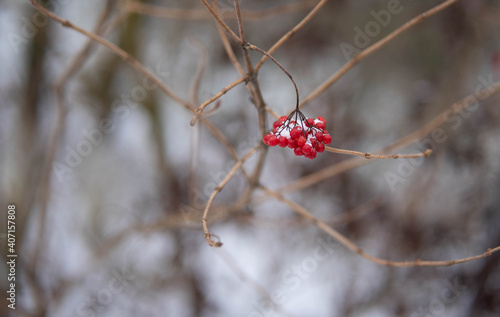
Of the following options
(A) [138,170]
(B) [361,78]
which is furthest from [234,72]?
(A) [138,170]

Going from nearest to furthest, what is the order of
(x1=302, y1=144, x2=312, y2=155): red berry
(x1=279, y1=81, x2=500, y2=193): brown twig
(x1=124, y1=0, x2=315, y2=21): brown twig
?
(x1=302, y1=144, x2=312, y2=155): red berry → (x1=279, y1=81, x2=500, y2=193): brown twig → (x1=124, y1=0, x2=315, y2=21): brown twig

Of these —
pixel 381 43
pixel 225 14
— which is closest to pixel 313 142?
pixel 381 43

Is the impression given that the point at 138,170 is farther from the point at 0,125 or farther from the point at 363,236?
the point at 363,236

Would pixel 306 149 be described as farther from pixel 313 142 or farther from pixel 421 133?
pixel 421 133

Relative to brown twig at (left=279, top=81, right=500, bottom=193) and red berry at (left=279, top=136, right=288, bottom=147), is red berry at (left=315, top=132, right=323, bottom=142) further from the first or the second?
brown twig at (left=279, top=81, right=500, bottom=193)

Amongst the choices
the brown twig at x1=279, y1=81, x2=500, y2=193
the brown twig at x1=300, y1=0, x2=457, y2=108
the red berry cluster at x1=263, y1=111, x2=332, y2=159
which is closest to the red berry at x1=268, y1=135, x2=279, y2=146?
the red berry cluster at x1=263, y1=111, x2=332, y2=159

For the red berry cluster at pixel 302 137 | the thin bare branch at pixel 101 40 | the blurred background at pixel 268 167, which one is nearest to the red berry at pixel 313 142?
the red berry cluster at pixel 302 137
